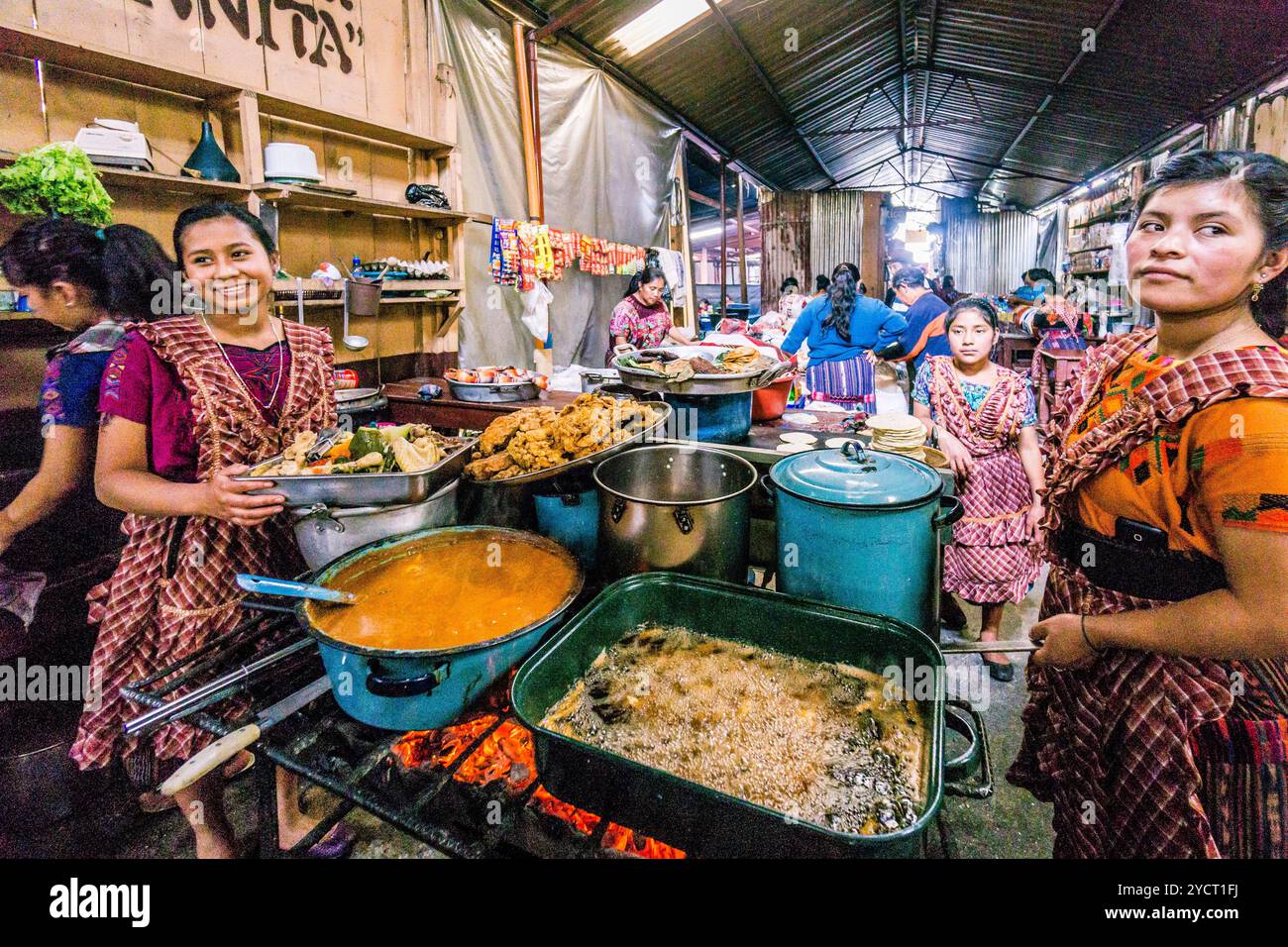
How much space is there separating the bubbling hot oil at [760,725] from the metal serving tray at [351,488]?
764 mm

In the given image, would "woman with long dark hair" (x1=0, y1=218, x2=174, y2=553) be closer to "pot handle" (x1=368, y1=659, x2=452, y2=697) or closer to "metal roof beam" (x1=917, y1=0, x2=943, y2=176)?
"pot handle" (x1=368, y1=659, x2=452, y2=697)

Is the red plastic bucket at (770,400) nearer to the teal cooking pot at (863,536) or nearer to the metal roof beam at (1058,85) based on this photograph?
the teal cooking pot at (863,536)

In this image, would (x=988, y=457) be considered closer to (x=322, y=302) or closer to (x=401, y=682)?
(x=401, y=682)

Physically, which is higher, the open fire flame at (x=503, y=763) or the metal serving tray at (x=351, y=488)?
the metal serving tray at (x=351, y=488)

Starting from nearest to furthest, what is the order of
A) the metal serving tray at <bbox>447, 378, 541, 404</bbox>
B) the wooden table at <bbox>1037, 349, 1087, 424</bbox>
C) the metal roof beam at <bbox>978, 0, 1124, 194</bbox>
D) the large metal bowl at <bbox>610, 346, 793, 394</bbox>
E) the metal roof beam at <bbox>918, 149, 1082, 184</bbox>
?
1. the large metal bowl at <bbox>610, 346, 793, 394</bbox>
2. the metal serving tray at <bbox>447, 378, 541, 404</bbox>
3. the metal roof beam at <bbox>978, 0, 1124, 194</bbox>
4. the wooden table at <bbox>1037, 349, 1087, 424</bbox>
5. the metal roof beam at <bbox>918, 149, 1082, 184</bbox>

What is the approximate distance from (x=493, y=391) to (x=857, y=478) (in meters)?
2.50

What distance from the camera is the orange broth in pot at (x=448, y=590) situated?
5.22ft

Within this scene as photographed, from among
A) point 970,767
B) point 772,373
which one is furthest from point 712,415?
point 970,767

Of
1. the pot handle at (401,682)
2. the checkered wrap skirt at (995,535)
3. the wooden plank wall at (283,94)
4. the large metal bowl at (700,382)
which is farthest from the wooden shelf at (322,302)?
the checkered wrap skirt at (995,535)

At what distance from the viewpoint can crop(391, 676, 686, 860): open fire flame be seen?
1515 mm

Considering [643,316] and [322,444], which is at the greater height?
[643,316]

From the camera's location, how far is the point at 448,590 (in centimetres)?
182

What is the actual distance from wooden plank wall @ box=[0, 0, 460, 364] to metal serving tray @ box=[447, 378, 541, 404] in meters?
1.48

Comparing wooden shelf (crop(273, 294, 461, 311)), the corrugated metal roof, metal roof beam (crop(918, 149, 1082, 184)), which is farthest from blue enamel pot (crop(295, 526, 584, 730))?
metal roof beam (crop(918, 149, 1082, 184))
